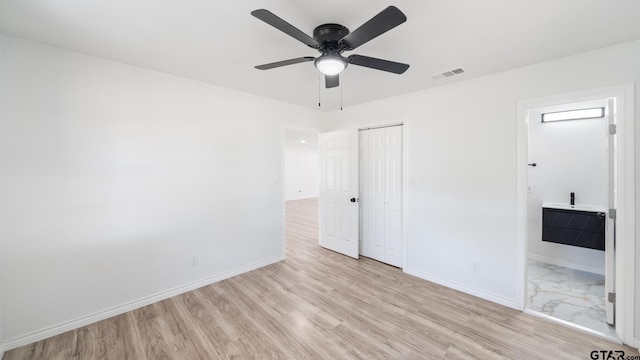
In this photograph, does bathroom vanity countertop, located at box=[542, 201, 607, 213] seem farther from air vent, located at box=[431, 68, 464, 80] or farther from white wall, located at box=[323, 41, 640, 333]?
air vent, located at box=[431, 68, 464, 80]

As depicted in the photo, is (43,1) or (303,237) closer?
(43,1)

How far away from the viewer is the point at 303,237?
5.11m

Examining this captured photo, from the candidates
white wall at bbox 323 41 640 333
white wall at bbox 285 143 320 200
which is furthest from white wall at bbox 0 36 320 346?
white wall at bbox 285 143 320 200

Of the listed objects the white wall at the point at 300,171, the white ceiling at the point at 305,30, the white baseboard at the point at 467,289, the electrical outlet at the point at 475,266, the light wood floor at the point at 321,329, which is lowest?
the light wood floor at the point at 321,329

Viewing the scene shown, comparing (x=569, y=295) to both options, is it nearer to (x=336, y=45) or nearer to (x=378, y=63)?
(x=378, y=63)

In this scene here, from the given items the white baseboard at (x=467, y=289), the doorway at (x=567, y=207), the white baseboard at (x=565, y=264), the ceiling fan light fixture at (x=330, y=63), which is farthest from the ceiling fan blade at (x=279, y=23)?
the white baseboard at (x=565, y=264)

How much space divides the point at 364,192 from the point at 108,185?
3.37m

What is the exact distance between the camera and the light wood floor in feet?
6.43

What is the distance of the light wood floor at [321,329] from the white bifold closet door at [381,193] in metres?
0.71

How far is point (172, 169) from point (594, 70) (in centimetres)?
438

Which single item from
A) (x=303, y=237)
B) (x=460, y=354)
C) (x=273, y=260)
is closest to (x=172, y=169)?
(x=273, y=260)

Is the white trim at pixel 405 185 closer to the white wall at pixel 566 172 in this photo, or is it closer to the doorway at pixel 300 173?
A: the white wall at pixel 566 172

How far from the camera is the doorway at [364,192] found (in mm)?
3641

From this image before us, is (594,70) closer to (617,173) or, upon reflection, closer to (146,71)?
(617,173)
